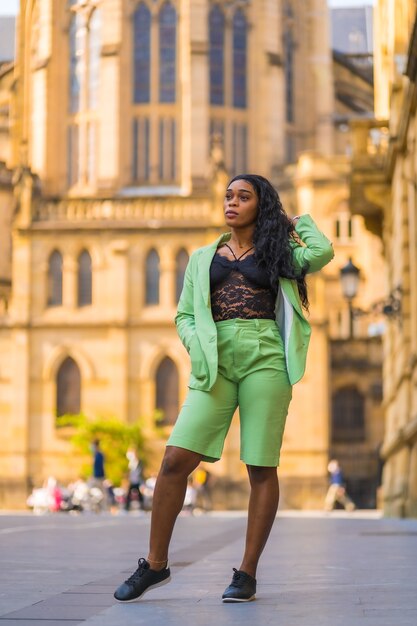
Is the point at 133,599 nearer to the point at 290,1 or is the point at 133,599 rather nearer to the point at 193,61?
the point at 193,61

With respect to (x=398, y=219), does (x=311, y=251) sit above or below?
below

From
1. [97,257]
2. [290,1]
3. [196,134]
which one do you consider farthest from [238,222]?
[290,1]

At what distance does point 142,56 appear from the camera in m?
67.6

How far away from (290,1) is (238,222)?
6549cm

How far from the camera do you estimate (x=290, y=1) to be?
70875mm

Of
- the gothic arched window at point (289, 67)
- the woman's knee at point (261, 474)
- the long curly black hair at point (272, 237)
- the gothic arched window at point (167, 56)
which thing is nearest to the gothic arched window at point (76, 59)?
the gothic arched window at point (167, 56)

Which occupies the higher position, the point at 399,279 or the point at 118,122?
the point at 118,122

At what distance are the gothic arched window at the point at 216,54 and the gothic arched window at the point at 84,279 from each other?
11.3 m

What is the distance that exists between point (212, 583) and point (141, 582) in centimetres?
123

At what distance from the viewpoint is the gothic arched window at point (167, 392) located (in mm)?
58406

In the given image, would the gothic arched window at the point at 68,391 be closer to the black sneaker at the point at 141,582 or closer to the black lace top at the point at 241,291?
the black lace top at the point at 241,291

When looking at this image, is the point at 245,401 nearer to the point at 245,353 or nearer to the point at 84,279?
the point at 245,353

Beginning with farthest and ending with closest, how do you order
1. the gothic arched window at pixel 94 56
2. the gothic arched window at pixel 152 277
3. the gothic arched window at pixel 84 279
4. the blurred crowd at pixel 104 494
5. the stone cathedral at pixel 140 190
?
the gothic arched window at pixel 94 56 → the gothic arched window at pixel 84 279 → the gothic arched window at pixel 152 277 → the stone cathedral at pixel 140 190 → the blurred crowd at pixel 104 494

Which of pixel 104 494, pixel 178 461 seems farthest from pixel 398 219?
pixel 178 461
